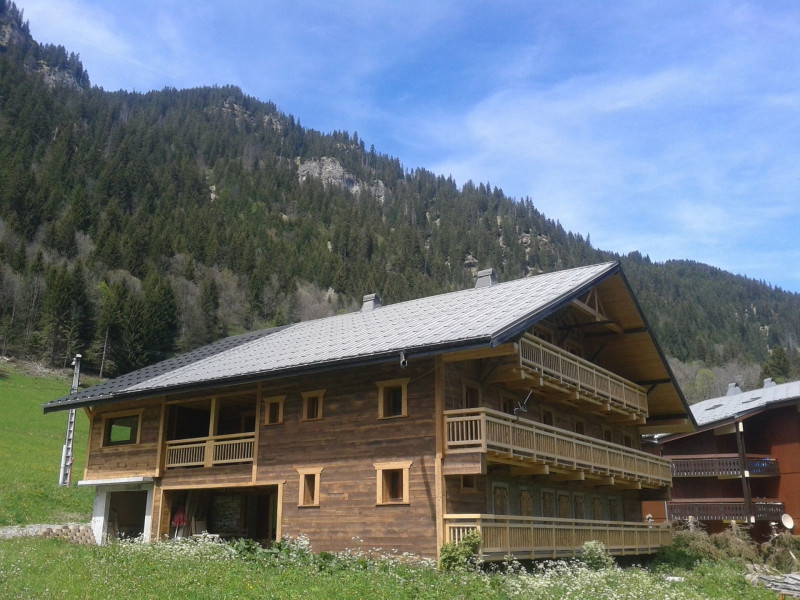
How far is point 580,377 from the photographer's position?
2627 cm

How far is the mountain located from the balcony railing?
64.5 meters

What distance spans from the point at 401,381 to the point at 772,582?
56.0 ft

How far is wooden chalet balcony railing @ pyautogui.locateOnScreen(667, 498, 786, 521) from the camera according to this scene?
4272 cm

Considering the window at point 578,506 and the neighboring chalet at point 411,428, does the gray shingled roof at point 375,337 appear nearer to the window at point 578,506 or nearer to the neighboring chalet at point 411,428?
the neighboring chalet at point 411,428

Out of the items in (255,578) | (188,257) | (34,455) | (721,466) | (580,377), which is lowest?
(255,578)

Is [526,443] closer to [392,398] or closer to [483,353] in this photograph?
[483,353]

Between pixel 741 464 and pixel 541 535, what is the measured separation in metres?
25.1

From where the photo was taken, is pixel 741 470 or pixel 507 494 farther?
pixel 741 470

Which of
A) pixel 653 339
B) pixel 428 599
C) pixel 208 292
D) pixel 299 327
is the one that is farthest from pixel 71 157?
pixel 428 599

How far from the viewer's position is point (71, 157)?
153875 millimetres

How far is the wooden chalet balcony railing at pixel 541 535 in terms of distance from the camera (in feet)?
67.1

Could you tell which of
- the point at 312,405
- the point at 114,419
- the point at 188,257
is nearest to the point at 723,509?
the point at 312,405

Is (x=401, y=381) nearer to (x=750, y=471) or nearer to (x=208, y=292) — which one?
(x=750, y=471)

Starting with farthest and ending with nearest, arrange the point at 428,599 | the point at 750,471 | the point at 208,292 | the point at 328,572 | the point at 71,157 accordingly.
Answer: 1. the point at 71,157
2. the point at 208,292
3. the point at 750,471
4. the point at 328,572
5. the point at 428,599
